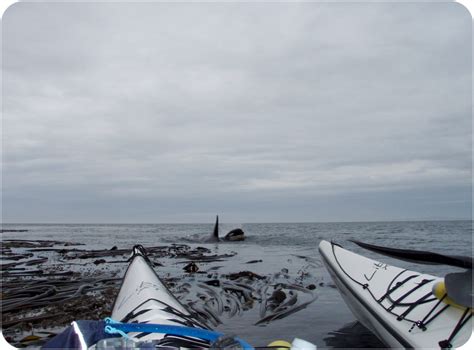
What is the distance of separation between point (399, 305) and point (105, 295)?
22.4 ft

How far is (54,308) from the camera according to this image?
23.7 feet

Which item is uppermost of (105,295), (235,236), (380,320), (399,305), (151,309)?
(151,309)

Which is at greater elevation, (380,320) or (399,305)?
(399,305)

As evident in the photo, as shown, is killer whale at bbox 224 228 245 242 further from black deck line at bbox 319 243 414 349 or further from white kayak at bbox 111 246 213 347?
white kayak at bbox 111 246 213 347

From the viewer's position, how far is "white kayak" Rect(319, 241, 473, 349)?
404 centimetres

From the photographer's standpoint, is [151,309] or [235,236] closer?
[151,309]

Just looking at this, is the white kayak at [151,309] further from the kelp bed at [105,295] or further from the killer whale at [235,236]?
the killer whale at [235,236]

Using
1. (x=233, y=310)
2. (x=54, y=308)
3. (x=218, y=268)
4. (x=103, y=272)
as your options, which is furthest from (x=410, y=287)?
(x=103, y=272)

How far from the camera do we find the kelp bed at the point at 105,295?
21.1ft

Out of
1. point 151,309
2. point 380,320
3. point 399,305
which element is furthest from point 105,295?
point 399,305

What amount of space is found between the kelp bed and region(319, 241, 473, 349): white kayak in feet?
4.79

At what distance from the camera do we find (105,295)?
8.38 m

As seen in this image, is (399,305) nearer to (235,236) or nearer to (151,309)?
(151,309)

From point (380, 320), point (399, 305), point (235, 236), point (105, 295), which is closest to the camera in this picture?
point (380, 320)
